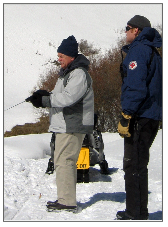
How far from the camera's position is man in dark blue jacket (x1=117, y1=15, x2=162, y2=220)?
10.9 feet

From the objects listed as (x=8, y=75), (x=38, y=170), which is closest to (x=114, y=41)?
(x=8, y=75)

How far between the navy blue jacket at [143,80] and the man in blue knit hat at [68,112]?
1.68 feet

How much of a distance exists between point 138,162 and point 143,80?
0.75 meters

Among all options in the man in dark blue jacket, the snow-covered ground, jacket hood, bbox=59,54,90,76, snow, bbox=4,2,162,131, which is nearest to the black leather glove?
the man in dark blue jacket

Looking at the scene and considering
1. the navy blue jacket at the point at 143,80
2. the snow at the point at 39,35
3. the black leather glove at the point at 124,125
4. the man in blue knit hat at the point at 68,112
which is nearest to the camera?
the navy blue jacket at the point at 143,80

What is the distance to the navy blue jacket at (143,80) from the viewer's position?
3302 millimetres

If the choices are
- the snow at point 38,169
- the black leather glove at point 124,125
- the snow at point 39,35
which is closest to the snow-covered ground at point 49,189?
the snow at point 38,169

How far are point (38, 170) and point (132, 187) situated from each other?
2.63m

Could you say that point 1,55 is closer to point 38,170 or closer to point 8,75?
point 38,170

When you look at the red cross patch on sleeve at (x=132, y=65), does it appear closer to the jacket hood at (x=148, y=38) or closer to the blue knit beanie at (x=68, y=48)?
the jacket hood at (x=148, y=38)

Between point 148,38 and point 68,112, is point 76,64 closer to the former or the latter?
point 68,112

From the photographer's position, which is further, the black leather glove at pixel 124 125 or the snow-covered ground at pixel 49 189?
the snow-covered ground at pixel 49 189

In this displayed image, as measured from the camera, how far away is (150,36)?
136 inches

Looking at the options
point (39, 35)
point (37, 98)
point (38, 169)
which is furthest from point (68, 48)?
point (39, 35)
